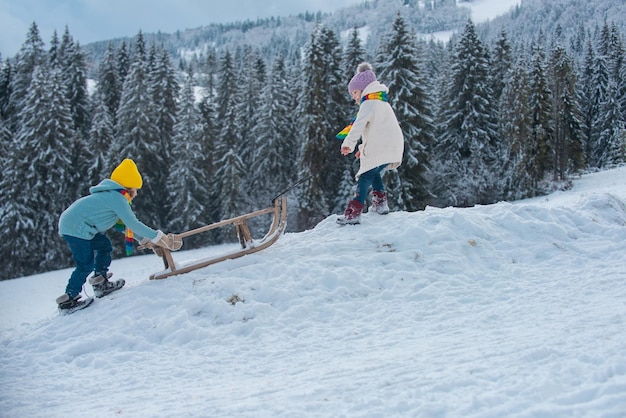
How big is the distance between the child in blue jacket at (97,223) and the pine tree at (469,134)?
28.7m

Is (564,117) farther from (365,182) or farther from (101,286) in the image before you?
(101,286)

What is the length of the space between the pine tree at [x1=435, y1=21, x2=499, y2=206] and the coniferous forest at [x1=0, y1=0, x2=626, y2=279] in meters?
0.10

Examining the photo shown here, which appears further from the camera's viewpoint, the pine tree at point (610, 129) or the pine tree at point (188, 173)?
the pine tree at point (610, 129)

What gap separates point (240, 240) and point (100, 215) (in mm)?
2009

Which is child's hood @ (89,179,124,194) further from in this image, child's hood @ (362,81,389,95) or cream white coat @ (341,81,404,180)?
child's hood @ (362,81,389,95)

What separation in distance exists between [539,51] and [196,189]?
28.4m

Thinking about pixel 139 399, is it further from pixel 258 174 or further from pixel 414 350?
pixel 258 174

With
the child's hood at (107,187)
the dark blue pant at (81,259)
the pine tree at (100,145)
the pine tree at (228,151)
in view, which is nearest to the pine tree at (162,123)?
the pine tree at (100,145)

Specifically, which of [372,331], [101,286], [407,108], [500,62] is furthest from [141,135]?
[372,331]

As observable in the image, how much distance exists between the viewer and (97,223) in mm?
6262

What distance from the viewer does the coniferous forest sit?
3027 centimetres

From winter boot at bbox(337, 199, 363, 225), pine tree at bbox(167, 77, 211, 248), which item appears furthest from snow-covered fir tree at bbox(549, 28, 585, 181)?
winter boot at bbox(337, 199, 363, 225)

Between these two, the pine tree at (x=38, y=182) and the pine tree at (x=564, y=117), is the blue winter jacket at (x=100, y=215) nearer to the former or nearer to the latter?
the pine tree at (x=38, y=182)

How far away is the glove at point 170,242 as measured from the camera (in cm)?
623
